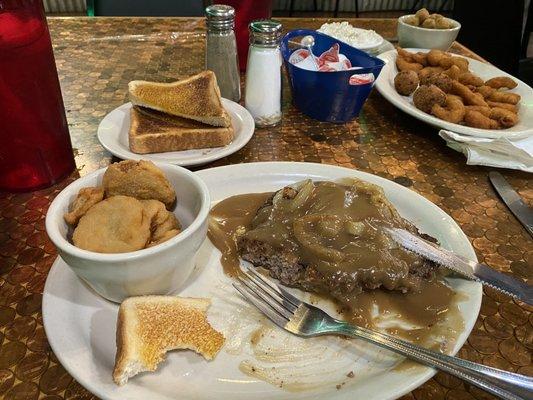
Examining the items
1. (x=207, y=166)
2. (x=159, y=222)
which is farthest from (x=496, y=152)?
(x=159, y=222)

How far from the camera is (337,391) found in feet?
A: 2.56

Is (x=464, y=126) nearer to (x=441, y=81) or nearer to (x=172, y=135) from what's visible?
(x=441, y=81)

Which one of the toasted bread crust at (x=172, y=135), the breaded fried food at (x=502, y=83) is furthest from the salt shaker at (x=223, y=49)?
the breaded fried food at (x=502, y=83)

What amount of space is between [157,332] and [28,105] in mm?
734

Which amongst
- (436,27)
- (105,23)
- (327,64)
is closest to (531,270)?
(327,64)

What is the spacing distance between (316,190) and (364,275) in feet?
0.84

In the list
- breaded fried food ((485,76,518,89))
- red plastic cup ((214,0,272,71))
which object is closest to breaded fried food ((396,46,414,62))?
breaded fried food ((485,76,518,89))

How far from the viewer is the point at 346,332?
860 mm

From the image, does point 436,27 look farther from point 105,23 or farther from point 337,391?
point 337,391

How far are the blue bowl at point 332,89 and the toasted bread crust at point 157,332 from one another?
1.03 meters

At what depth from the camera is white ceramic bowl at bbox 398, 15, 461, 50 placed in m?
2.33

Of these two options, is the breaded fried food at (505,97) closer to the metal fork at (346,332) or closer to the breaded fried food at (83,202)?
the metal fork at (346,332)

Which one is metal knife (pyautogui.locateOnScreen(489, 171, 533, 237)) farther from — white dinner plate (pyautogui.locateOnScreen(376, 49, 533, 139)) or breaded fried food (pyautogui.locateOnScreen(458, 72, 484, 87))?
breaded fried food (pyautogui.locateOnScreen(458, 72, 484, 87))

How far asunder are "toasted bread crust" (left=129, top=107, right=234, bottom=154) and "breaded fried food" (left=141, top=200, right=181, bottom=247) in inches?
19.8
